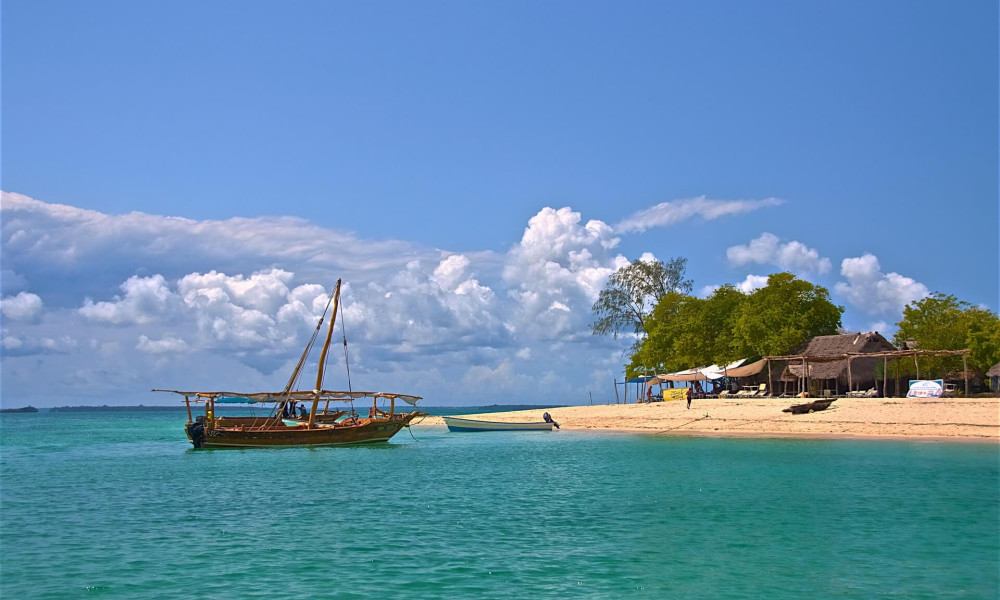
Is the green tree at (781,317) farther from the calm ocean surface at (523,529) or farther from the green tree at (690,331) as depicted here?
the calm ocean surface at (523,529)

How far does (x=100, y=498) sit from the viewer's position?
83.6ft

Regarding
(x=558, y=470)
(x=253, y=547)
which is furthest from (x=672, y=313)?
(x=253, y=547)

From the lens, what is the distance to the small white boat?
61.2m

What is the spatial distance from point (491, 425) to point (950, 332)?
111 feet

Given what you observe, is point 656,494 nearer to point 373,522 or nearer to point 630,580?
point 373,522

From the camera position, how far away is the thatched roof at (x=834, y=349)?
60.9 metres

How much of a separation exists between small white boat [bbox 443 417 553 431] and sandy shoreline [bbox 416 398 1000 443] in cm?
227

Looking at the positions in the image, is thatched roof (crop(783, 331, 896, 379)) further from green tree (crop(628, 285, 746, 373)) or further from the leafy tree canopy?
green tree (crop(628, 285, 746, 373))

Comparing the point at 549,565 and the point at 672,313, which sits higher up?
the point at 672,313

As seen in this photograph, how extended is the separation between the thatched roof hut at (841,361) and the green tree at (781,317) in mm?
1426

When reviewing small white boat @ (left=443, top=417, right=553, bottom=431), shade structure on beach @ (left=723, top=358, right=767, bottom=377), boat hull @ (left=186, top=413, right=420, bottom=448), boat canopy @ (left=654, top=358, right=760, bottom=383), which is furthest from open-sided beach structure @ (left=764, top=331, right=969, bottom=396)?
boat hull @ (left=186, top=413, right=420, bottom=448)

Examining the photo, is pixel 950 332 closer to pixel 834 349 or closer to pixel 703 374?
pixel 834 349

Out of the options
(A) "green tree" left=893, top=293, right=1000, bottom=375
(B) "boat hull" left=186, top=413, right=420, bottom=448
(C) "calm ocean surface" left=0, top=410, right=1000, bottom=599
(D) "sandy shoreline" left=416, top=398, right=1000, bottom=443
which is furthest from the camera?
(A) "green tree" left=893, top=293, right=1000, bottom=375

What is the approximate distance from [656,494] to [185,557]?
43.4 ft
